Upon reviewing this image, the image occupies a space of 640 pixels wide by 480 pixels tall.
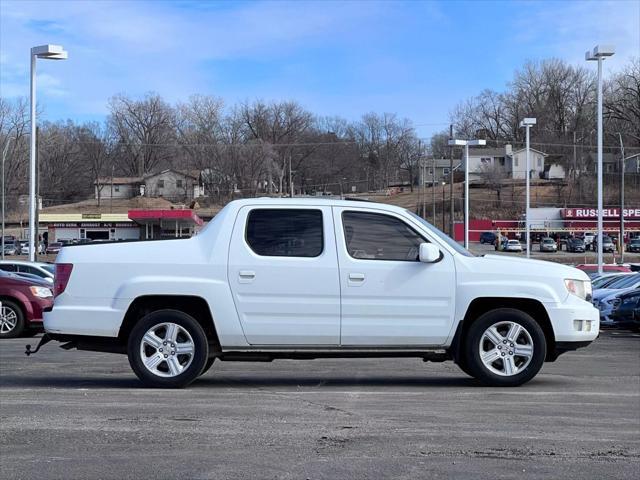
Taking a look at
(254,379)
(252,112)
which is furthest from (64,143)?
(254,379)

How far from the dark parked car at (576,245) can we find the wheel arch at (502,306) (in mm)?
71370

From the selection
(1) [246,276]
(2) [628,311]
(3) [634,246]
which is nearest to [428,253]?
(1) [246,276]

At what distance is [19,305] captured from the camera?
47.7 ft

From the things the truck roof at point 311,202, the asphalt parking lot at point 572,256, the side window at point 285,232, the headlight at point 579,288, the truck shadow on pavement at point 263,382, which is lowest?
the truck shadow on pavement at point 263,382

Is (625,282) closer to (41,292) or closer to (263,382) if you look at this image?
(41,292)

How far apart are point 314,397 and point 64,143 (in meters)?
109

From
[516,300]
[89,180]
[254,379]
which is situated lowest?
[254,379]

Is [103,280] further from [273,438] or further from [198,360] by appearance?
[273,438]

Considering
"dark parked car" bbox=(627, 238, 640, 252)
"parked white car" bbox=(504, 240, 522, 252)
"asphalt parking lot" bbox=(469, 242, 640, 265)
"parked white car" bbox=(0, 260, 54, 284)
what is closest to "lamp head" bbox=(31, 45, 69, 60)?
"parked white car" bbox=(0, 260, 54, 284)

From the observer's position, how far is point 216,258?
26.1ft

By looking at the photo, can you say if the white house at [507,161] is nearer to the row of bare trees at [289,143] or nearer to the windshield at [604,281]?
the row of bare trees at [289,143]

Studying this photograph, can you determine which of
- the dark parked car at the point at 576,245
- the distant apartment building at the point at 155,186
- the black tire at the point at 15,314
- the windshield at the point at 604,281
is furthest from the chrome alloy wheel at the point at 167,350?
the distant apartment building at the point at 155,186

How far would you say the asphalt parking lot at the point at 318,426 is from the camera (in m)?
5.15

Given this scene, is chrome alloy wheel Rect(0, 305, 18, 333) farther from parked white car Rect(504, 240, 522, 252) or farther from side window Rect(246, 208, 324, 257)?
parked white car Rect(504, 240, 522, 252)
